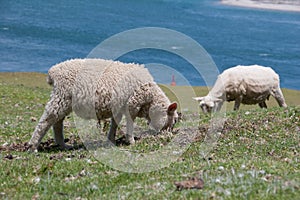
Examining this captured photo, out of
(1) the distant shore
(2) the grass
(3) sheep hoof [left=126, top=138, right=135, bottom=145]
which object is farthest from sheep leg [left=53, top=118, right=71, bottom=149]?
(1) the distant shore

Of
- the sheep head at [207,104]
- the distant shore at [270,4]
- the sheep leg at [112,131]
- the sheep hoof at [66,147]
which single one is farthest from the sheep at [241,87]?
the distant shore at [270,4]

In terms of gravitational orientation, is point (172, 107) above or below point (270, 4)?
above

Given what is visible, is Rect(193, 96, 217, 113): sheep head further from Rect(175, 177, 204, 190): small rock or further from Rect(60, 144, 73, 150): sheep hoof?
Rect(175, 177, 204, 190): small rock

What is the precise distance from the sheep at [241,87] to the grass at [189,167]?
17.5 feet

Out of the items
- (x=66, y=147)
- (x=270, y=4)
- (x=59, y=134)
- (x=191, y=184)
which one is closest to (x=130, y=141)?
(x=66, y=147)

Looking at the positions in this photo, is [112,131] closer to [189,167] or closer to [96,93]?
[96,93]

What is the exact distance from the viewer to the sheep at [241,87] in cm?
2198

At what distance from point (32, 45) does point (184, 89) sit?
136 feet

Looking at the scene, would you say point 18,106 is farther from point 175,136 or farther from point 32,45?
point 32,45

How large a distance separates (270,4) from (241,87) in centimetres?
16222

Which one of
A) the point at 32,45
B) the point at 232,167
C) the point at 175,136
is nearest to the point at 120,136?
the point at 175,136

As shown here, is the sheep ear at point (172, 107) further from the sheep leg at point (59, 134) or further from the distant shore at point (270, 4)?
the distant shore at point (270, 4)

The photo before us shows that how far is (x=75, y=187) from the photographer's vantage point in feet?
28.7

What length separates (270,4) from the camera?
581 feet
